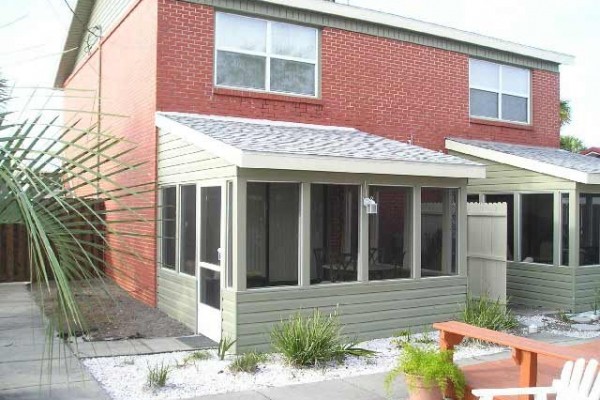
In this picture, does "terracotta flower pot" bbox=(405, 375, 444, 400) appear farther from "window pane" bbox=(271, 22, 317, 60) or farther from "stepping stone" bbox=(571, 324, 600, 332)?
"window pane" bbox=(271, 22, 317, 60)

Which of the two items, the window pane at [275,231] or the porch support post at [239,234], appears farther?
the window pane at [275,231]

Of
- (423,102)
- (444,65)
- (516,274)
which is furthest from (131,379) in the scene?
(444,65)

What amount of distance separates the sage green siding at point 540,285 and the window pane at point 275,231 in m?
4.66

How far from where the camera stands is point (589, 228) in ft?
36.7

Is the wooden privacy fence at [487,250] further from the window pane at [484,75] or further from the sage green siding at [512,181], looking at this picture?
the window pane at [484,75]

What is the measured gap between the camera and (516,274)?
11734mm

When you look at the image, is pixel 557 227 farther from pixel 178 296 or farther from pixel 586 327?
pixel 178 296

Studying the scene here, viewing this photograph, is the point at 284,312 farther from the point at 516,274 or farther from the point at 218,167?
the point at 516,274

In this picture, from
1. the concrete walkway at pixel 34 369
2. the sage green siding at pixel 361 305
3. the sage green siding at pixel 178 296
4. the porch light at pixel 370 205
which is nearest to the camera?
the concrete walkway at pixel 34 369

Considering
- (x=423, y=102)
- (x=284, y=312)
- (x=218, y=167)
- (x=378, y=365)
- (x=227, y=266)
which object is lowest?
(x=378, y=365)

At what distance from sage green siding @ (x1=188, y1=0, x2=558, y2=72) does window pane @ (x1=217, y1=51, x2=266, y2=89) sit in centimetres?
82

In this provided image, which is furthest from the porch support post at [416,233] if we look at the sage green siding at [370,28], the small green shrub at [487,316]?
the sage green siding at [370,28]

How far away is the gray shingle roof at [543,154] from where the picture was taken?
11116 millimetres

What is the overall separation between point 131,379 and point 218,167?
2.96 metres
